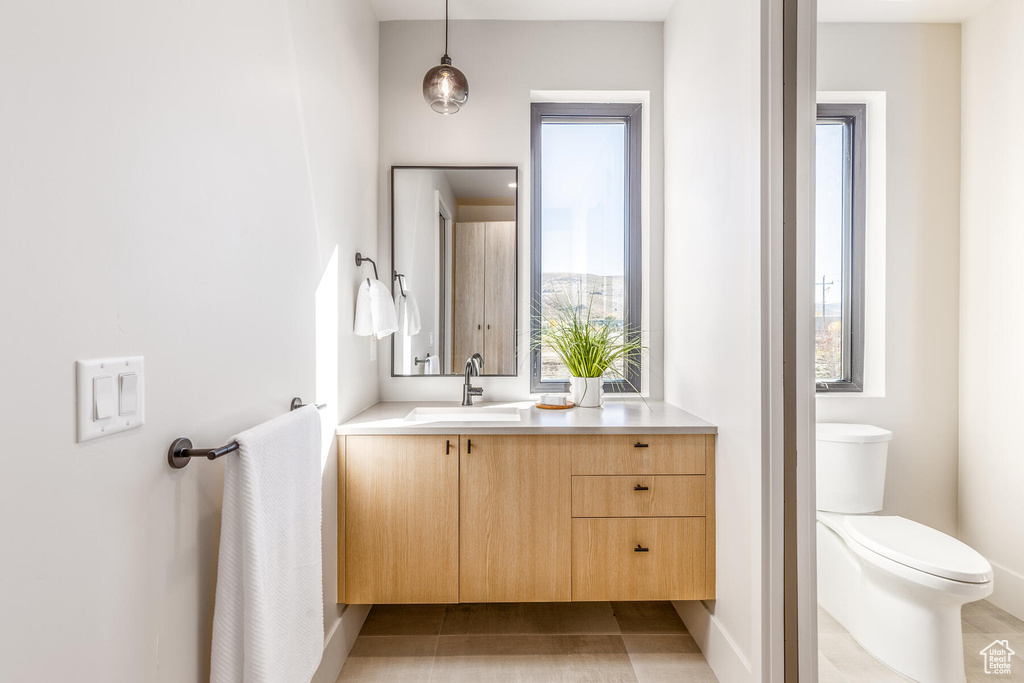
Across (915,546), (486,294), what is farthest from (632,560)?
(486,294)

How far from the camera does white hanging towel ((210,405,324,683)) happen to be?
953 millimetres

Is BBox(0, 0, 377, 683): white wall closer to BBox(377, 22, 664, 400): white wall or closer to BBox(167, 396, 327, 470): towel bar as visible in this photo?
Result: BBox(167, 396, 327, 470): towel bar

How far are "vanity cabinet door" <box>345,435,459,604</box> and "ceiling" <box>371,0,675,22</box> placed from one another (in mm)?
1918

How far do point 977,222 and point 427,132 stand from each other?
2095 millimetres

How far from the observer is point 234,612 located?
96cm

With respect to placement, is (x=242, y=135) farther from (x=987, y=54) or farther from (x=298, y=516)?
(x=987, y=54)

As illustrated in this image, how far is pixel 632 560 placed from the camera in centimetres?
182

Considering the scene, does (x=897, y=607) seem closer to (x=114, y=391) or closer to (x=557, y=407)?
(x=557, y=407)

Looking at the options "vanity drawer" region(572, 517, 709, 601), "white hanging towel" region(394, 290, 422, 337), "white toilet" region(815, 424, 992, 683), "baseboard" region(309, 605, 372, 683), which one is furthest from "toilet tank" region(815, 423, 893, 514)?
"white hanging towel" region(394, 290, 422, 337)

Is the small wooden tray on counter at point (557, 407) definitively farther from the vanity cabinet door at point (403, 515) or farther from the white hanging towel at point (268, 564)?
the white hanging towel at point (268, 564)

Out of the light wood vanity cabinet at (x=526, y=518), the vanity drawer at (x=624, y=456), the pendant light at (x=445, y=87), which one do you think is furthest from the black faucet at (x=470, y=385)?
the pendant light at (x=445, y=87)

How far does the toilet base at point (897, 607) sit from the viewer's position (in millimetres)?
975

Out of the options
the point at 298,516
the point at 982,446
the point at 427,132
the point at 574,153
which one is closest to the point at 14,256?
the point at 298,516
